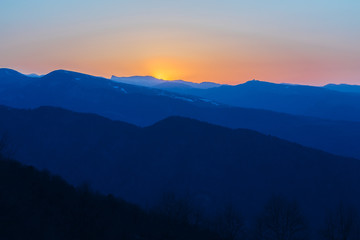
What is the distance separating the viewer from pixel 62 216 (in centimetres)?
3077

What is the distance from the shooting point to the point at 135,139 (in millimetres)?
115188

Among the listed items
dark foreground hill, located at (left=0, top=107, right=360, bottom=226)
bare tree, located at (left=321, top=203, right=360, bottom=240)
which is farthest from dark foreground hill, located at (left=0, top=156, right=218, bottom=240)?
dark foreground hill, located at (left=0, top=107, right=360, bottom=226)

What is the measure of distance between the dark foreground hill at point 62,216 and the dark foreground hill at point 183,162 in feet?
122

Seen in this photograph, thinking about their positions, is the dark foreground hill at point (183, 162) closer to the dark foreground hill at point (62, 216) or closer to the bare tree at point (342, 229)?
the bare tree at point (342, 229)

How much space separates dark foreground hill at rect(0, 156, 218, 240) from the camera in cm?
2625

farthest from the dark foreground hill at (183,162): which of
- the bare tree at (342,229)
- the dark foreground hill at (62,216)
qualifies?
the dark foreground hill at (62,216)

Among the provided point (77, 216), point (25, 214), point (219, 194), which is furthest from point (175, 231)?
point (219, 194)

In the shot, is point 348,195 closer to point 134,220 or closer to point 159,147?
point 159,147

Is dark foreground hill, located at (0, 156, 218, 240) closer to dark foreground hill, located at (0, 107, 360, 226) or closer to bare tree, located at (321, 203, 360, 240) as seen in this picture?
bare tree, located at (321, 203, 360, 240)

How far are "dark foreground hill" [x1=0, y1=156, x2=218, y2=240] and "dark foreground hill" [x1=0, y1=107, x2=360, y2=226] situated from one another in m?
37.1

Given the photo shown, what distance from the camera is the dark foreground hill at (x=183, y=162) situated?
86625 millimetres

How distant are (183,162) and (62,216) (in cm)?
7207

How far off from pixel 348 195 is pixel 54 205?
73085 mm

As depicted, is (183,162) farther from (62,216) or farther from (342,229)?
(62,216)
